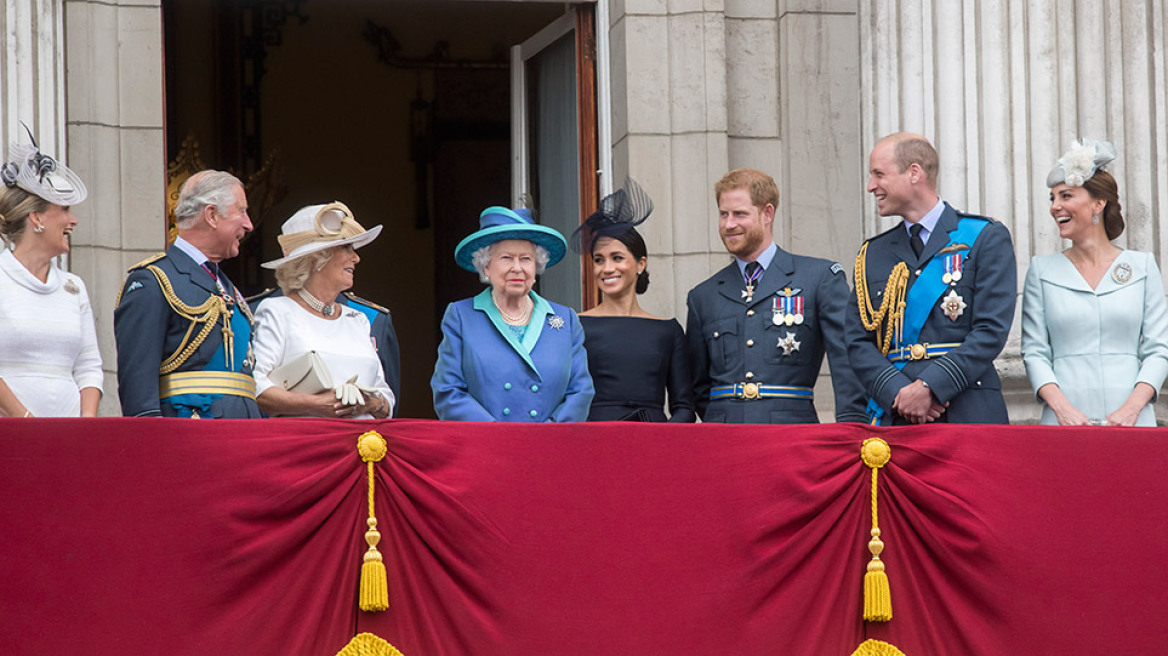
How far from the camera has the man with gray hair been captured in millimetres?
5367

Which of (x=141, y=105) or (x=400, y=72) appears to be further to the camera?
(x=400, y=72)

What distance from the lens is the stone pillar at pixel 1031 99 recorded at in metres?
7.92

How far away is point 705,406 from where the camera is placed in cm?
661

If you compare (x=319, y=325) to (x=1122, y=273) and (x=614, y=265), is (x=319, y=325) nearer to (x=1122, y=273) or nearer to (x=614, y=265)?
(x=614, y=265)

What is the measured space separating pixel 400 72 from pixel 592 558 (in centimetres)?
986

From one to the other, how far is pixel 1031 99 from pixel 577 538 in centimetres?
404

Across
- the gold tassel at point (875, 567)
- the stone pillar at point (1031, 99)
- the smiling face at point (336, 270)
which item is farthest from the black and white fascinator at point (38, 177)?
the stone pillar at point (1031, 99)

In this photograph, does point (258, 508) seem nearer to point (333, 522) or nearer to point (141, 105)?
point (333, 522)

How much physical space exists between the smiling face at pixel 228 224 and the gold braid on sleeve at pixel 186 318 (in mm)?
237

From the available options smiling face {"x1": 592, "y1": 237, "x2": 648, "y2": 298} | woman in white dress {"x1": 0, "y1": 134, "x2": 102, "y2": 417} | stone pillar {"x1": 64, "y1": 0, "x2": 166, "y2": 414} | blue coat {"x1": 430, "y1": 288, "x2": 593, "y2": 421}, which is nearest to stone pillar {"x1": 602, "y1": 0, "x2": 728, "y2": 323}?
smiling face {"x1": 592, "y1": 237, "x2": 648, "y2": 298}

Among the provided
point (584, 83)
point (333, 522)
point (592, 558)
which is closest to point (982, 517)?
point (592, 558)

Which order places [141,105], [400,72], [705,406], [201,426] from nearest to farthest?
[201,426], [705,406], [141,105], [400,72]

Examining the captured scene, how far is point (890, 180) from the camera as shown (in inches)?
241

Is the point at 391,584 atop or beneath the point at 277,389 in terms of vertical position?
beneath
